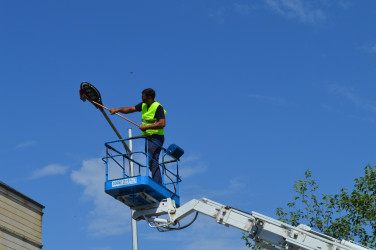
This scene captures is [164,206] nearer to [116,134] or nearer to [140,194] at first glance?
[140,194]

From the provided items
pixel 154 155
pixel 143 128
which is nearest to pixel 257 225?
pixel 154 155

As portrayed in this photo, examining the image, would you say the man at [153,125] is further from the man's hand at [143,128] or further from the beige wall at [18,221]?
the beige wall at [18,221]

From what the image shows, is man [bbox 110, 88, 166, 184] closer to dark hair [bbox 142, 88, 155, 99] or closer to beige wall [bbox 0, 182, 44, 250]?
dark hair [bbox 142, 88, 155, 99]

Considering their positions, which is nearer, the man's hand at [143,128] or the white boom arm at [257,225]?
the white boom arm at [257,225]

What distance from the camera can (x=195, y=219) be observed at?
48.1 ft

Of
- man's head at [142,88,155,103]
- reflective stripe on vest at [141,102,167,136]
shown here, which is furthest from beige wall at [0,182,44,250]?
man's head at [142,88,155,103]

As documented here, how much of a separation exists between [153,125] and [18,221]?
1067cm

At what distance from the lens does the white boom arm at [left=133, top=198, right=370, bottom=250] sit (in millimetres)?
13305

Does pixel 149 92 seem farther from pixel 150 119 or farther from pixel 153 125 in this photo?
pixel 153 125

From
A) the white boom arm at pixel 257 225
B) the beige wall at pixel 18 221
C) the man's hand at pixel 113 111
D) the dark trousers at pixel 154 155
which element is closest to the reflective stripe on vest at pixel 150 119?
the dark trousers at pixel 154 155

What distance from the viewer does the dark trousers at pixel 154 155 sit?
15.1 metres

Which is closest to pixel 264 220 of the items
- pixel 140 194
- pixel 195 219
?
pixel 195 219

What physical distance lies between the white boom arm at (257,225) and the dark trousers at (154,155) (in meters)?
0.62

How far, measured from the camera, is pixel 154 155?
49.9 ft
